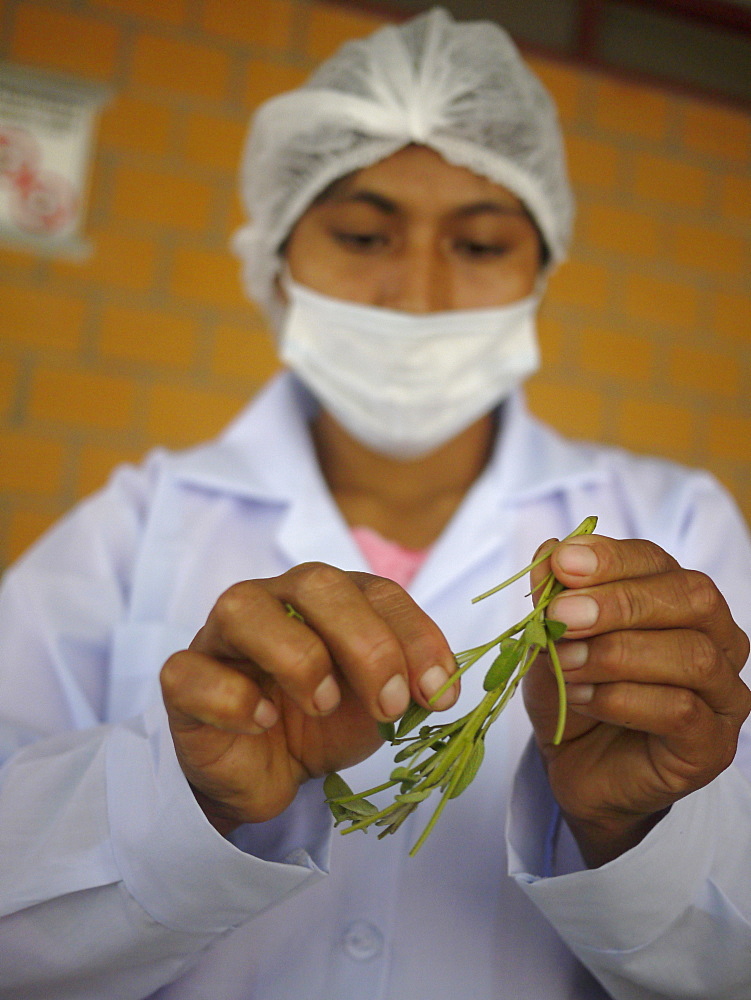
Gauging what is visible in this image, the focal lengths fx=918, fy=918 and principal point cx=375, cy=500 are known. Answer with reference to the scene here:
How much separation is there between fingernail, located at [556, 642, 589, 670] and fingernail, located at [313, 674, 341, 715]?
145 millimetres

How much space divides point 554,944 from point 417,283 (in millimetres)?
699

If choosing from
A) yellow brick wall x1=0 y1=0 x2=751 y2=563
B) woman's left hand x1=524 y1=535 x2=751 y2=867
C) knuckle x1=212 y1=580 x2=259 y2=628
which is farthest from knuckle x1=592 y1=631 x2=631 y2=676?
yellow brick wall x1=0 y1=0 x2=751 y2=563

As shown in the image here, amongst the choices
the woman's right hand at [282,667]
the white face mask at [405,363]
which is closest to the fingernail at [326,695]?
the woman's right hand at [282,667]

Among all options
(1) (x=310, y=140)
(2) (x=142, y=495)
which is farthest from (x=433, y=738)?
(1) (x=310, y=140)

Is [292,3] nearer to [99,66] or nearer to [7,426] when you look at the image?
[99,66]

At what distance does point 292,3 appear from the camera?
1937 mm

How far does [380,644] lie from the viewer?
0.55 m

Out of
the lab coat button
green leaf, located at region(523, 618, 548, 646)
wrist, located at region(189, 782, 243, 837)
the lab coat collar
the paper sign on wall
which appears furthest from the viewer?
the paper sign on wall

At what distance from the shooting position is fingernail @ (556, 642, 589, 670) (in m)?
0.58

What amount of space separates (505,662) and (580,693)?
0.08 m

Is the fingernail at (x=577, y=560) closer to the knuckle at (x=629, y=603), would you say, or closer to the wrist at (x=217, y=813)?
the knuckle at (x=629, y=603)

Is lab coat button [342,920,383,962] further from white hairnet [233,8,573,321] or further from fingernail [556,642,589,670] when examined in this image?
white hairnet [233,8,573,321]

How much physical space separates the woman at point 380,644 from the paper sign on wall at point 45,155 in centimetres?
72

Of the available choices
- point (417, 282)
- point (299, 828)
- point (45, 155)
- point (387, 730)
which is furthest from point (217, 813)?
point (45, 155)
